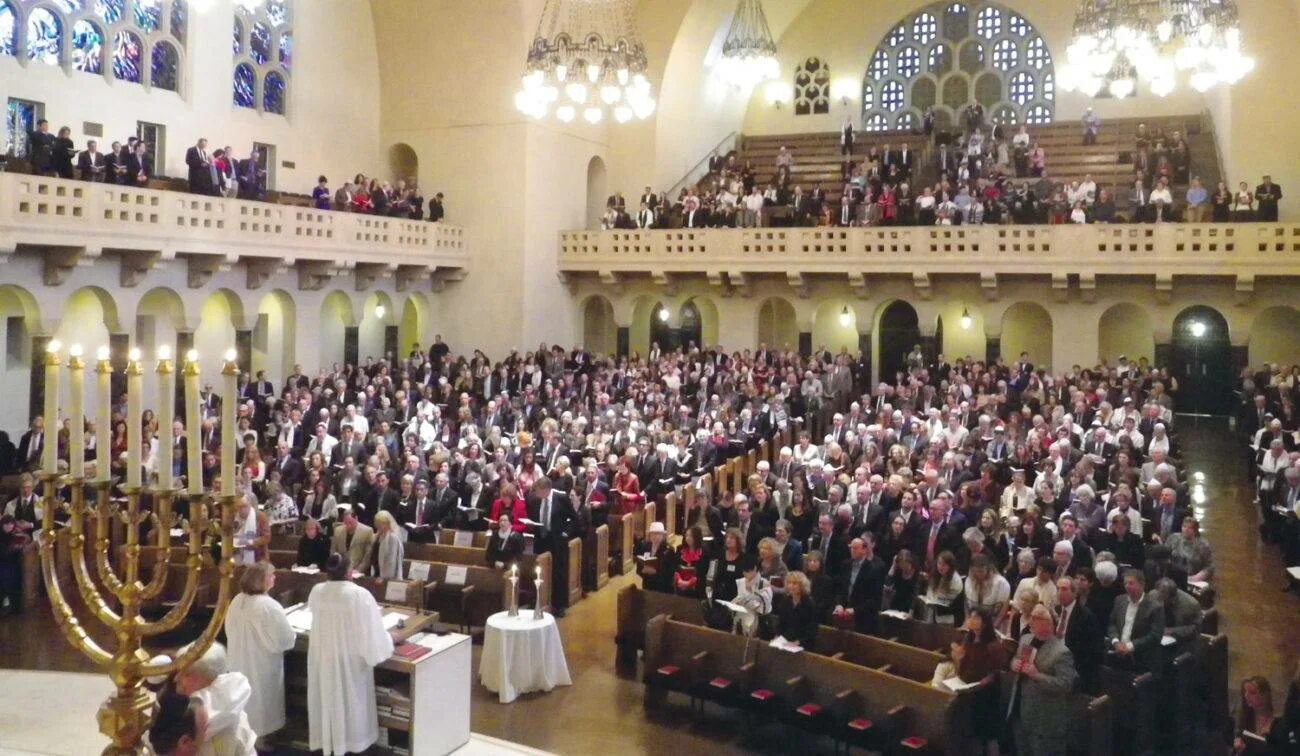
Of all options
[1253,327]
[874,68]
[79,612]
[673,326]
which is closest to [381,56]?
[673,326]

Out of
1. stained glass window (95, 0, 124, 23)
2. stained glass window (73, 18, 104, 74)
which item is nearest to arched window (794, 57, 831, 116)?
stained glass window (95, 0, 124, 23)

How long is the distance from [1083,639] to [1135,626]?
1.98 feet

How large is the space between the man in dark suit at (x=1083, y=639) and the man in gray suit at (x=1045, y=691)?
538 mm

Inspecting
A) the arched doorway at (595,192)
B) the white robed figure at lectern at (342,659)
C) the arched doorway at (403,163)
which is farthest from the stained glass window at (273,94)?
the white robed figure at lectern at (342,659)

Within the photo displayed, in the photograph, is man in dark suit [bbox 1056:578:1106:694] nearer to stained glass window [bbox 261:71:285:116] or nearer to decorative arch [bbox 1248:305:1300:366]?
decorative arch [bbox 1248:305:1300:366]

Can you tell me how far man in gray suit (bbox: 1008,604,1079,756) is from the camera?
22.0 ft

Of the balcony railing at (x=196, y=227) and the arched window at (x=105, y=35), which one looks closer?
the balcony railing at (x=196, y=227)

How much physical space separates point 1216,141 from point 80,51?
72.8 feet

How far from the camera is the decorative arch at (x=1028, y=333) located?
83.9 ft

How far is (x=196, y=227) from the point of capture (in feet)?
57.8

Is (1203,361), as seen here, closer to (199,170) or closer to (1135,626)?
(1135,626)

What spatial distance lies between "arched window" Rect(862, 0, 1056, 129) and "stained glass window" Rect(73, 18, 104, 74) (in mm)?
18444

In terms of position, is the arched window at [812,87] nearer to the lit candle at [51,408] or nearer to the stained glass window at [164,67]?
the stained glass window at [164,67]

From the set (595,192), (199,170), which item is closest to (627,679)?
(199,170)
